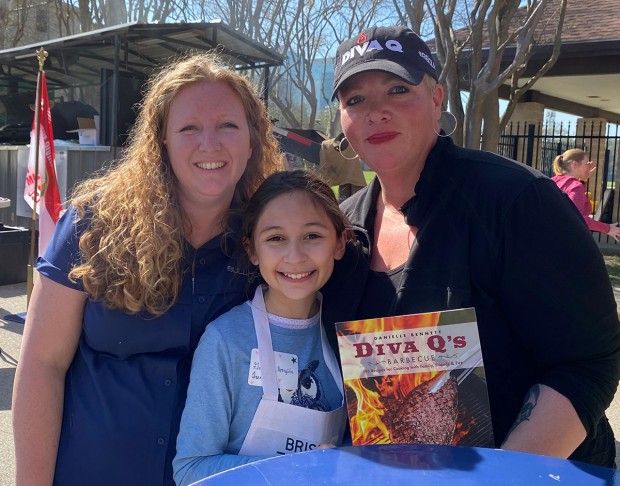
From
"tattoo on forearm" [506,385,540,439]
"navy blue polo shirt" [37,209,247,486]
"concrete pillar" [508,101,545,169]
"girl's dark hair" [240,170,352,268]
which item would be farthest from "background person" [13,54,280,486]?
"concrete pillar" [508,101,545,169]

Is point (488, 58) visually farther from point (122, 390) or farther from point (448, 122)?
point (122, 390)

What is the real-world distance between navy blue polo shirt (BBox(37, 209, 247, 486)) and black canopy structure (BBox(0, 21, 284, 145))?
8155 millimetres

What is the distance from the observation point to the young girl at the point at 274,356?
5.74 ft

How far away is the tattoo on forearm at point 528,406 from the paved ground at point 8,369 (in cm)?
289

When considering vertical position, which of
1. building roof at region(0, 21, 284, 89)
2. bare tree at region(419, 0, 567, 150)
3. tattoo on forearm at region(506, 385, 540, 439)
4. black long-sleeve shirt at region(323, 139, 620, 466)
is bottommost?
tattoo on forearm at region(506, 385, 540, 439)

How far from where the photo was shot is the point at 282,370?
1.82 metres

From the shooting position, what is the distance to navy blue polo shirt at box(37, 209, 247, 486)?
73.5 inches

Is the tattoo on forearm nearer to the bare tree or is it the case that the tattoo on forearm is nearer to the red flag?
the red flag

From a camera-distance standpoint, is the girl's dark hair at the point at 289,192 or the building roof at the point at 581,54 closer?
the girl's dark hair at the point at 289,192

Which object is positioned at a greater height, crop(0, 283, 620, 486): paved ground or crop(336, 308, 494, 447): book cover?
crop(336, 308, 494, 447): book cover

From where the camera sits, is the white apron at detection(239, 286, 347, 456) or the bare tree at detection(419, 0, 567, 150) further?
the bare tree at detection(419, 0, 567, 150)

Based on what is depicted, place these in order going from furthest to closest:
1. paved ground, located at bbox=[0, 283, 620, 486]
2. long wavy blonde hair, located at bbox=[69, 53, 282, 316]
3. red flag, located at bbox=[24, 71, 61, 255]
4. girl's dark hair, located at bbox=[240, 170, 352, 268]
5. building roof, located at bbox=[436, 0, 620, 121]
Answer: building roof, located at bbox=[436, 0, 620, 121], red flag, located at bbox=[24, 71, 61, 255], paved ground, located at bbox=[0, 283, 620, 486], girl's dark hair, located at bbox=[240, 170, 352, 268], long wavy blonde hair, located at bbox=[69, 53, 282, 316]

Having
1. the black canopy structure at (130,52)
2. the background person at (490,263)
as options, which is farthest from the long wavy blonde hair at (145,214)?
the black canopy structure at (130,52)

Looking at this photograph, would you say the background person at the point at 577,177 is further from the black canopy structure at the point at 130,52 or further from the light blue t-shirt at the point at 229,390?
the light blue t-shirt at the point at 229,390
